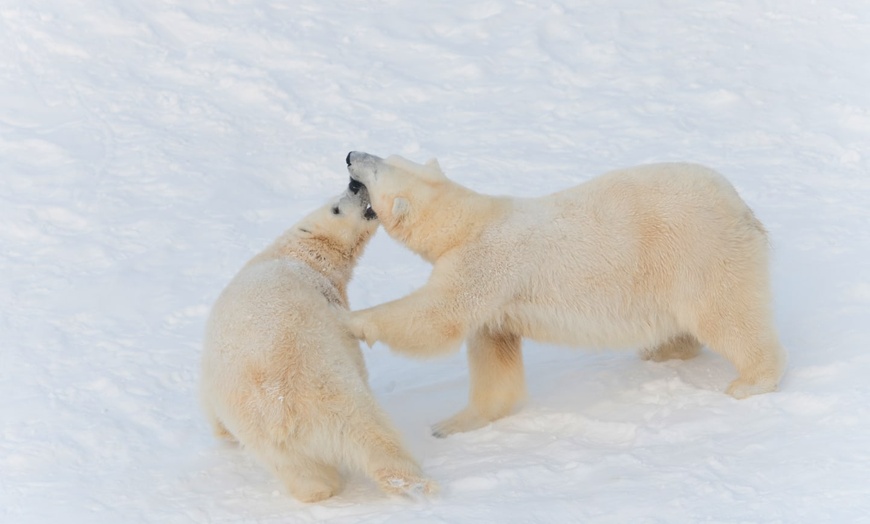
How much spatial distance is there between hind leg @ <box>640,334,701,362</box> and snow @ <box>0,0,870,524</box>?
0.38ft

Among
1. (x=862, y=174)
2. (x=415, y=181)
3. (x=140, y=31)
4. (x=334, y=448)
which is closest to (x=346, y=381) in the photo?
(x=334, y=448)

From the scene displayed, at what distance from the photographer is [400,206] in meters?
5.21

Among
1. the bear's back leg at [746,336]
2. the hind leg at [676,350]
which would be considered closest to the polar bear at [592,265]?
the bear's back leg at [746,336]

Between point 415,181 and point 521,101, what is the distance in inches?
176

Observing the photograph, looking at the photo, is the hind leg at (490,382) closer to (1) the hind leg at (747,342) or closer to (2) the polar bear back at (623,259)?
(2) the polar bear back at (623,259)

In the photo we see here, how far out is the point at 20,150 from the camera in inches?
341

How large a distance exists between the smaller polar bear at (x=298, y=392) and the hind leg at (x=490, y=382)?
2.29ft

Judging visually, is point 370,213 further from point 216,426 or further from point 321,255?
point 216,426

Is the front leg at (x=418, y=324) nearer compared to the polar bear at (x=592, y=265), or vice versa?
the front leg at (x=418, y=324)

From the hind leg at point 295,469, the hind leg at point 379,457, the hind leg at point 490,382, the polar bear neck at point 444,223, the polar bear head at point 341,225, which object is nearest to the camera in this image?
the hind leg at point 379,457

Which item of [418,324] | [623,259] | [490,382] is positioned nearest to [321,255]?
[418,324]

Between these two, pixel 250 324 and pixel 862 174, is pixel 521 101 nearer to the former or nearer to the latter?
pixel 862 174

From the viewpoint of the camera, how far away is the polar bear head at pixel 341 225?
18.4 ft

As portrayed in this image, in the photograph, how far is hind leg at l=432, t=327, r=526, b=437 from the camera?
17.6 ft
